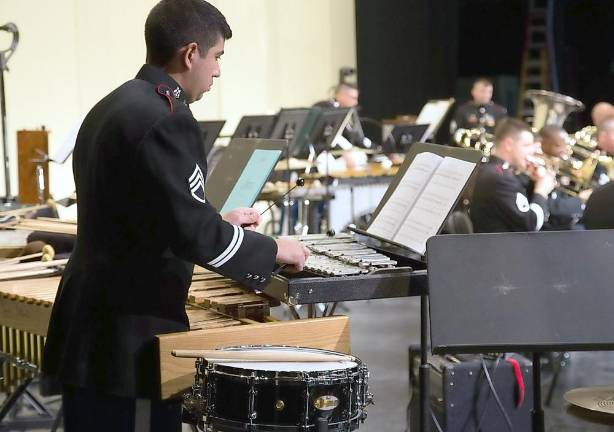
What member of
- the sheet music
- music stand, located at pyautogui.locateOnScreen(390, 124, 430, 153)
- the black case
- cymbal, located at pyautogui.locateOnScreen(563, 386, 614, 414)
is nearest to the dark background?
music stand, located at pyautogui.locateOnScreen(390, 124, 430, 153)

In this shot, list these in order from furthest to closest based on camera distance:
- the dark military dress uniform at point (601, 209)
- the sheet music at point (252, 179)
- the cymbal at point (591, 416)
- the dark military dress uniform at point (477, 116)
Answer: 1. the dark military dress uniform at point (477, 116)
2. the dark military dress uniform at point (601, 209)
3. the sheet music at point (252, 179)
4. the cymbal at point (591, 416)

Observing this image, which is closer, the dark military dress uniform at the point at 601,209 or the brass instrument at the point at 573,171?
the dark military dress uniform at the point at 601,209

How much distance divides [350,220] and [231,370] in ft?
23.8

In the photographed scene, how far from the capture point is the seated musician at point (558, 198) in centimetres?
720

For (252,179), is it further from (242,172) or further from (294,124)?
(294,124)

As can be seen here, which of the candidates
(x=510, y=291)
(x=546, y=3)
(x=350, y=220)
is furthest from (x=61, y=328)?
(x=546, y=3)

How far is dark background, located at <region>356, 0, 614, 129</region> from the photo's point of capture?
1425 centimetres

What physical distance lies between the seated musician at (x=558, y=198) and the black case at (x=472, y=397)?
8.96ft

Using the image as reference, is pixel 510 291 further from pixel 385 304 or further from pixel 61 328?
pixel 385 304

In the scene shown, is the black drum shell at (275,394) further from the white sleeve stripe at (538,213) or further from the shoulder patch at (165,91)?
the white sleeve stripe at (538,213)

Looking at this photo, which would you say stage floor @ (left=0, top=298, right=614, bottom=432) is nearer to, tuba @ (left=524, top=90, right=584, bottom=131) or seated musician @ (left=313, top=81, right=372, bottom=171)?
seated musician @ (left=313, top=81, right=372, bottom=171)

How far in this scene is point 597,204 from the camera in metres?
4.95

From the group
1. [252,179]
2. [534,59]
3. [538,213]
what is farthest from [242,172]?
[534,59]

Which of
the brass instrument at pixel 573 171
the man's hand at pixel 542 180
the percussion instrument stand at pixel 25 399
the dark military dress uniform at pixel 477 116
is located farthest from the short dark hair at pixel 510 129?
the dark military dress uniform at pixel 477 116
